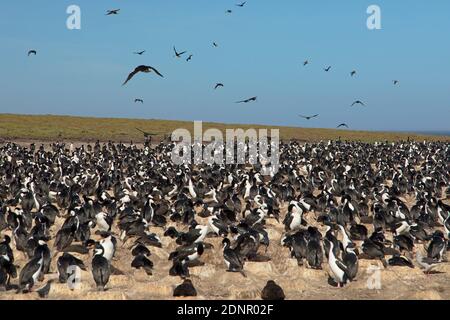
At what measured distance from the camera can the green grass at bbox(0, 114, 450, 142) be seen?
76.8 m

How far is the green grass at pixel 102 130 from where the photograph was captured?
7681 centimetres

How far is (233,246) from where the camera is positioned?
786 inches

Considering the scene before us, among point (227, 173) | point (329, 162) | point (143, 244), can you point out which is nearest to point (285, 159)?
point (329, 162)

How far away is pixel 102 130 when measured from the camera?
8625 centimetres

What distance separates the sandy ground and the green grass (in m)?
57.3

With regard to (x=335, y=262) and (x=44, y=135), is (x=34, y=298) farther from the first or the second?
(x=44, y=135)

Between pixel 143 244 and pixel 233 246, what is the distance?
2997 mm

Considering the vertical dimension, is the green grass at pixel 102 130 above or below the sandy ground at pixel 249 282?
above

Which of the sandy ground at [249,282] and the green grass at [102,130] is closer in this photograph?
the sandy ground at [249,282]

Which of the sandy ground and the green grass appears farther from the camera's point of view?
the green grass

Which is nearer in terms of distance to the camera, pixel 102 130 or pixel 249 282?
pixel 249 282

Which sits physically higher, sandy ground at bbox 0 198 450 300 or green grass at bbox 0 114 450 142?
green grass at bbox 0 114 450 142

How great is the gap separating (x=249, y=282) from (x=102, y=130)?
71.5m

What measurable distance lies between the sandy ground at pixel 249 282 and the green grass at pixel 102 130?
57307 mm
